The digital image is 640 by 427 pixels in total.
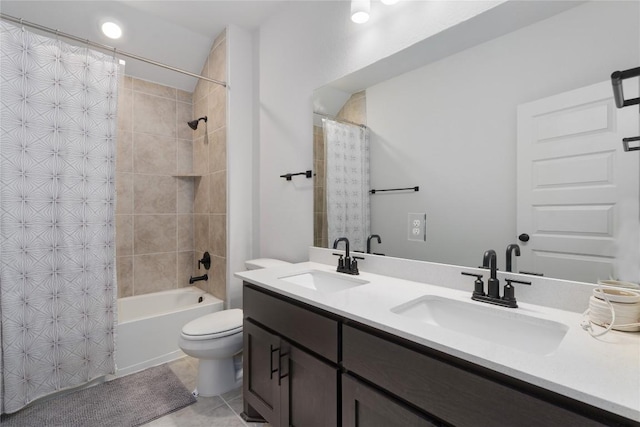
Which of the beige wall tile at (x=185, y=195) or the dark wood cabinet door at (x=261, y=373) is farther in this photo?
the beige wall tile at (x=185, y=195)

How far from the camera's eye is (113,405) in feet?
5.72

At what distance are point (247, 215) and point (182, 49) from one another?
64.1 inches

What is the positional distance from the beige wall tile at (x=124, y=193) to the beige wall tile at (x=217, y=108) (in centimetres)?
88

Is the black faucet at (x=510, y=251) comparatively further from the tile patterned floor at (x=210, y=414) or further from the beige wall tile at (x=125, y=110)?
the beige wall tile at (x=125, y=110)

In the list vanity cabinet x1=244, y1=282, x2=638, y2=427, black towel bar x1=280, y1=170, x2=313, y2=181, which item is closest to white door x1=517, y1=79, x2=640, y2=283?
vanity cabinet x1=244, y1=282, x2=638, y2=427

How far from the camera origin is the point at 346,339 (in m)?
1.01

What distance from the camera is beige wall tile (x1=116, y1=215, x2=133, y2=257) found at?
8.67 ft

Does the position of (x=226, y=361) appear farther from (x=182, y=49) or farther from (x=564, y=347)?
(x=182, y=49)

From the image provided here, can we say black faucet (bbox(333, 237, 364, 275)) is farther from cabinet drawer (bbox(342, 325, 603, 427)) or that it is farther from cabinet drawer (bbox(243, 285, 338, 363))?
cabinet drawer (bbox(342, 325, 603, 427))

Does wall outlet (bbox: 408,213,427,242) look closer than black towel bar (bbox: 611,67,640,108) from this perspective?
No

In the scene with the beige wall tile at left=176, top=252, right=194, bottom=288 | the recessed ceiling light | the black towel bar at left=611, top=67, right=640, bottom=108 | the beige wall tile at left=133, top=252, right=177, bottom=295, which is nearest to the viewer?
the black towel bar at left=611, top=67, right=640, bottom=108

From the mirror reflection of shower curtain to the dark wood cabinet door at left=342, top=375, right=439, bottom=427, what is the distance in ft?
2.63

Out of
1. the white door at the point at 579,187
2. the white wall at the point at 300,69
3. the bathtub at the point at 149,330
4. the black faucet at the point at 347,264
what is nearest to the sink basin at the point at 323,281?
the black faucet at the point at 347,264

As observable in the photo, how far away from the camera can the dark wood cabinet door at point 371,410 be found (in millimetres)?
828
